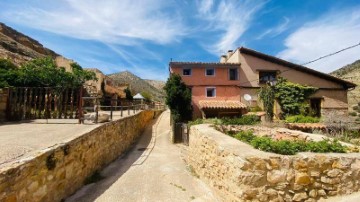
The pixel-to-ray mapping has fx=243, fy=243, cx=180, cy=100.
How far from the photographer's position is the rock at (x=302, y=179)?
5.46 metres

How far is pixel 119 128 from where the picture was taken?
1398cm

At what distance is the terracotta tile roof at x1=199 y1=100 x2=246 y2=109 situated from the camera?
926 inches

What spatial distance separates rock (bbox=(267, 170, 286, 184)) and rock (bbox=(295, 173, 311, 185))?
0.32m

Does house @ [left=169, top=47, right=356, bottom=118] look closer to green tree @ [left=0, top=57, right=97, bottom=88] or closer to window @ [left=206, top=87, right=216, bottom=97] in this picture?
window @ [left=206, top=87, right=216, bottom=97]

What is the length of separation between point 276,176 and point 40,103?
12020mm

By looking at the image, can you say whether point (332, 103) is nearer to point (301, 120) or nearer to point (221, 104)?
point (301, 120)

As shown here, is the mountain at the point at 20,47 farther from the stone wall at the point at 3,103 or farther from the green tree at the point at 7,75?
the stone wall at the point at 3,103

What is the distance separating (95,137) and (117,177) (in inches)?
Answer: 70.7

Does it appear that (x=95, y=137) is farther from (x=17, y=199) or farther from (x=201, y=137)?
(x=17, y=199)

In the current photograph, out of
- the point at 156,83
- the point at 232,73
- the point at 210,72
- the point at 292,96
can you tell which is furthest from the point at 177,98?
the point at 156,83

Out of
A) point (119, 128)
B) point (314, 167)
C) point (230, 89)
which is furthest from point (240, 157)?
point (230, 89)

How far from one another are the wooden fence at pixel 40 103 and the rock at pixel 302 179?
10.4 meters

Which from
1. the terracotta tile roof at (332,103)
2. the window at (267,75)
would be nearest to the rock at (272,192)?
the window at (267,75)

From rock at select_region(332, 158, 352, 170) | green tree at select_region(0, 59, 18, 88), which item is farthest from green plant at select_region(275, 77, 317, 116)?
green tree at select_region(0, 59, 18, 88)
